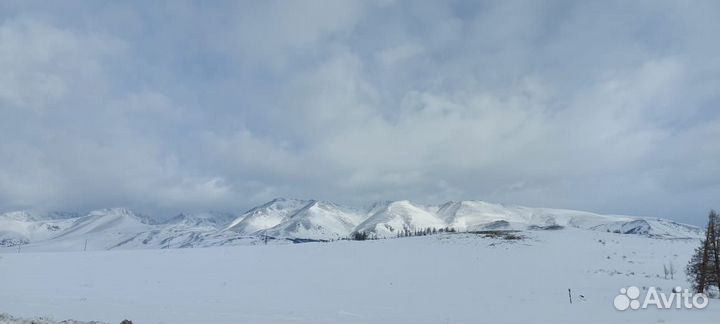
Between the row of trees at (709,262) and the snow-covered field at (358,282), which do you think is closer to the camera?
the snow-covered field at (358,282)

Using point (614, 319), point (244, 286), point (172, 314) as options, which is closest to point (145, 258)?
point (244, 286)

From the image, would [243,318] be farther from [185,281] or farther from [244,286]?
[185,281]

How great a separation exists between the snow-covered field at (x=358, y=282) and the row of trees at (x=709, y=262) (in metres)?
2.99

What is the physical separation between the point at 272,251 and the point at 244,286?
28278mm

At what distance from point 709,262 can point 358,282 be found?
87.2ft

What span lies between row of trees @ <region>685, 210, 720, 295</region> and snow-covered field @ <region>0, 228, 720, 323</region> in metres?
2.99

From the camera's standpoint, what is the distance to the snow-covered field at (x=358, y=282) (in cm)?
2333

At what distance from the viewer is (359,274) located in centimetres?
4441

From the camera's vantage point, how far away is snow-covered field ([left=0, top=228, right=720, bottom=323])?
2333 cm

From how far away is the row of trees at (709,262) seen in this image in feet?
100

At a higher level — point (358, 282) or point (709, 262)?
point (709, 262)

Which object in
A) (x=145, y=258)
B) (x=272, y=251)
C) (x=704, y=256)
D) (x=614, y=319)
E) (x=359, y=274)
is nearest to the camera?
(x=614, y=319)

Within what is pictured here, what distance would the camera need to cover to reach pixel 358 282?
3928 centimetres

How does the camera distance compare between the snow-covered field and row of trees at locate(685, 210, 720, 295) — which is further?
row of trees at locate(685, 210, 720, 295)
